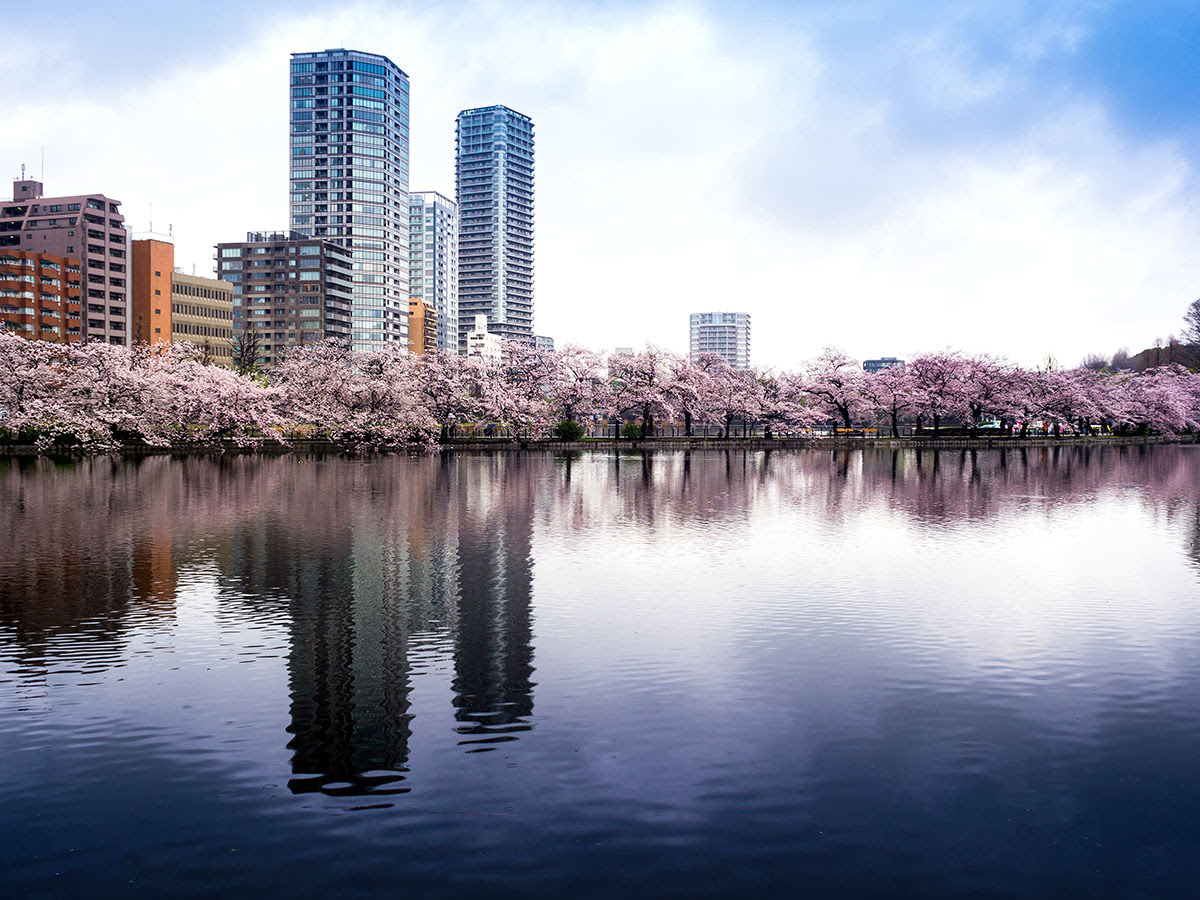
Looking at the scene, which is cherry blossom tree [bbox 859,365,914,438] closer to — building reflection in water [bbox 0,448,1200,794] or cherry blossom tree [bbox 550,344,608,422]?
cherry blossom tree [bbox 550,344,608,422]

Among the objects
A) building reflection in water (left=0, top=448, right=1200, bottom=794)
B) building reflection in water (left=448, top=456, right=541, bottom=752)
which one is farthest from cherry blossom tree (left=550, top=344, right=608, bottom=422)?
building reflection in water (left=448, top=456, right=541, bottom=752)

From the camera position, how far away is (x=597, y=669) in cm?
1454

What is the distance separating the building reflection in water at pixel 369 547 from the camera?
13180mm

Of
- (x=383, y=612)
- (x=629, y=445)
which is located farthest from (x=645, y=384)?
(x=383, y=612)

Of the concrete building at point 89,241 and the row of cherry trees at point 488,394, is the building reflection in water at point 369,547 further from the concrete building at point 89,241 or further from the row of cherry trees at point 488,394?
the concrete building at point 89,241

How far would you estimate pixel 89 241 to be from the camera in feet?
553

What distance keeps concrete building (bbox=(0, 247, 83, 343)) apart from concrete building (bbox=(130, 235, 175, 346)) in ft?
40.9

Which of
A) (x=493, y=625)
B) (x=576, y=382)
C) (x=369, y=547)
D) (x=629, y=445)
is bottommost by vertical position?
(x=493, y=625)

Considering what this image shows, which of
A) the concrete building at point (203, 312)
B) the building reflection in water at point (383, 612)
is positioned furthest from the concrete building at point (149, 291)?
the building reflection in water at point (383, 612)

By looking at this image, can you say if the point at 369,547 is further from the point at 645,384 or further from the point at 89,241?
the point at 89,241

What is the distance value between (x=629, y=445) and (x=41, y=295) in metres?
117

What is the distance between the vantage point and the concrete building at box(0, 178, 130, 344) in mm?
168250

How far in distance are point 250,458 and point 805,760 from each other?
71.9 m

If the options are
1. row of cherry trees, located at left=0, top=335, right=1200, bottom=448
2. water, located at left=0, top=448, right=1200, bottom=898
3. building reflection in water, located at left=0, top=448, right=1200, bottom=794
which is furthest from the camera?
row of cherry trees, located at left=0, top=335, right=1200, bottom=448
